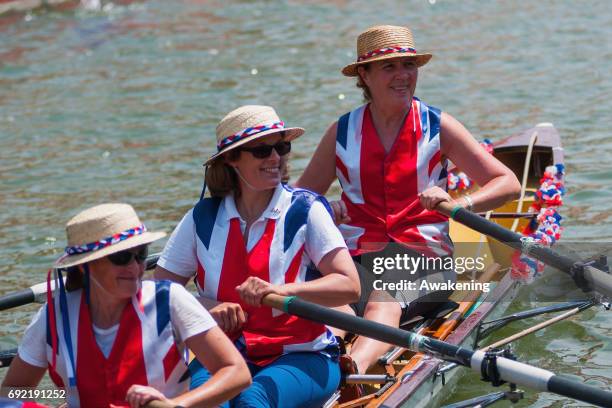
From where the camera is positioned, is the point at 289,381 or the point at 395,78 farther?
the point at 395,78

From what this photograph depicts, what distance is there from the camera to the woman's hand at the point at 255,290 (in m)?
4.55

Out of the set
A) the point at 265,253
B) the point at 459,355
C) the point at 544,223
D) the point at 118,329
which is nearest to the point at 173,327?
the point at 118,329

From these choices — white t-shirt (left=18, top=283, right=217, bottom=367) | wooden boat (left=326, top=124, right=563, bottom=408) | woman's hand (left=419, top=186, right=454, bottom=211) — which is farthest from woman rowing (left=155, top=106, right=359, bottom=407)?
woman's hand (left=419, top=186, right=454, bottom=211)

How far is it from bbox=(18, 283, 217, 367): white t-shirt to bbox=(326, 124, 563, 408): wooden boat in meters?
1.07

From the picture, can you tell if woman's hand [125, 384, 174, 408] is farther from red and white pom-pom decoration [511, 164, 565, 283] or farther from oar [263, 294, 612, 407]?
red and white pom-pom decoration [511, 164, 565, 283]

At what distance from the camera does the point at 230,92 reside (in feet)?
48.2

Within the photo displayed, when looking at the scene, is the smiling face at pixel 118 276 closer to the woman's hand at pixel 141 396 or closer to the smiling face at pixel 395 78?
the woman's hand at pixel 141 396

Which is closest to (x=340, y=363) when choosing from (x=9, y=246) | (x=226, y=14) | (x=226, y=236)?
(x=226, y=236)

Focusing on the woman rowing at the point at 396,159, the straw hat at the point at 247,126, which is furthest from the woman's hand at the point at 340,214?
the straw hat at the point at 247,126

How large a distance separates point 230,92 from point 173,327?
10872 mm

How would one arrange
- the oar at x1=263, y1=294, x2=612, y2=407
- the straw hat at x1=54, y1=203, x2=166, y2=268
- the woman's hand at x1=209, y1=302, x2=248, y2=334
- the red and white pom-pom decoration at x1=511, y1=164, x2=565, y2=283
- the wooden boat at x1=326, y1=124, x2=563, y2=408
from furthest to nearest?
the red and white pom-pom decoration at x1=511, y1=164, x2=565, y2=283 → the wooden boat at x1=326, y1=124, x2=563, y2=408 → the woman's hand at x1=209, y1=302, x2=248, y2=334 → the oar at x1=263, y1=294, x2=612, y2=407 → the straw hat at x1=54, y1=203, x2=166, y2=268

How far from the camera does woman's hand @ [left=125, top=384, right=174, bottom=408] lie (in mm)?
3734

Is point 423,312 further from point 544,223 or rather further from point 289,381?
A: point 289,381

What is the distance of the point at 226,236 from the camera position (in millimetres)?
4820
